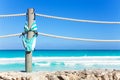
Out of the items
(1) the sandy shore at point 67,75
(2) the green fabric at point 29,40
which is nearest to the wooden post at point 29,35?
A: (2) the green fabric at point 29,40

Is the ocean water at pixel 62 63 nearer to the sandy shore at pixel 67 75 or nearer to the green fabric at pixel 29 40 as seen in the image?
the green fabric at pixel 29 40

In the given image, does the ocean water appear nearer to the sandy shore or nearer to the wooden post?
the wooden post

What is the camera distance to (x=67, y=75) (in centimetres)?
358

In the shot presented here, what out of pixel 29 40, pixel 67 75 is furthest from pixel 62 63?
pixel 67 75

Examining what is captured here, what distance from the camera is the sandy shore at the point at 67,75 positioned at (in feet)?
11.5

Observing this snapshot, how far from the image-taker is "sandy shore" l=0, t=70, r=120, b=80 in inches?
138

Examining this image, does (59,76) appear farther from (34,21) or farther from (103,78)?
(34,21)

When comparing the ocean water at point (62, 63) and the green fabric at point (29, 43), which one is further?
the ocean water at point (62, 63)

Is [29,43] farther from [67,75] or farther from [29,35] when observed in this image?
[67,75]

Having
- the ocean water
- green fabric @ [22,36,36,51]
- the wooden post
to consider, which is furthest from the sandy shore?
the ocean water

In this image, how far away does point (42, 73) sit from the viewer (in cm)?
366

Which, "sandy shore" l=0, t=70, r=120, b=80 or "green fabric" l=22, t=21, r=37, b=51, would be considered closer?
"sandy shore" l=0, t=70, r=120, b=80

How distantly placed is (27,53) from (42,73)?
0.37 m

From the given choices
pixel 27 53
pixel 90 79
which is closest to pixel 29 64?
pixel 27 53
